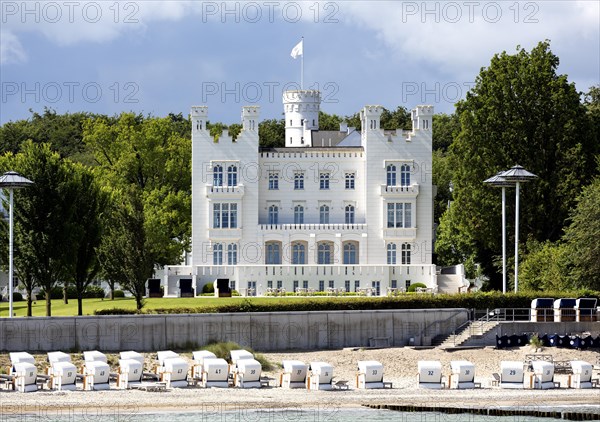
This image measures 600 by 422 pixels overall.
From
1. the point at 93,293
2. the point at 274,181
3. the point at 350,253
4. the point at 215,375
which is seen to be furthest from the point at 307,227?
the point at 215,375

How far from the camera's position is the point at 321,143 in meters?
99.2

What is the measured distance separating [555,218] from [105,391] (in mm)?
39673

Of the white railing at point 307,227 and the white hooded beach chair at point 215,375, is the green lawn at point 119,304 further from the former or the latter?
the white hooded beach chair at point 215,375

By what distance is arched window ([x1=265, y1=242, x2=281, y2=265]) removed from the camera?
284ft

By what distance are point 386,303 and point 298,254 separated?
2152 centimetres

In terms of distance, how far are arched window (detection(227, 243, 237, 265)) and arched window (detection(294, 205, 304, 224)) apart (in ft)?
13.6

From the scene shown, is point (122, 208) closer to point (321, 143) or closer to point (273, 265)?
point (273, 265)

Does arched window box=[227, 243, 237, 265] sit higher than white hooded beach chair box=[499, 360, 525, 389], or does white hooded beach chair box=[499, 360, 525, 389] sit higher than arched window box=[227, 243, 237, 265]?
arched window box=[227, 243, 237, 265]

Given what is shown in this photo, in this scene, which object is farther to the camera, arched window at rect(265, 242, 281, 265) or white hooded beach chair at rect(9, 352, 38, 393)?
arched window at rect(265, 242, 281, 265)

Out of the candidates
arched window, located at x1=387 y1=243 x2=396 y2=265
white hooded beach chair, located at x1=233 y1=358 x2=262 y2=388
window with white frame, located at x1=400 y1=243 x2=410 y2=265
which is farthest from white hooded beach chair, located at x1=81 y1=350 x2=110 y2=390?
window with white frame, located at x1=400 y1=243 x2=410 y2=265

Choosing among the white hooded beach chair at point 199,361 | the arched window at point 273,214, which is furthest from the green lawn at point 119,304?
the white hooded beach chair at point 199,361

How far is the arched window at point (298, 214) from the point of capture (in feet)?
289

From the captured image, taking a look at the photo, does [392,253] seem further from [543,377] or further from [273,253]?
[543,377]

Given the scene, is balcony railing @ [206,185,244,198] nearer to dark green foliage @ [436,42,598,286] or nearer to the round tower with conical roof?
dark green foliage @ [436,42,598,286]
